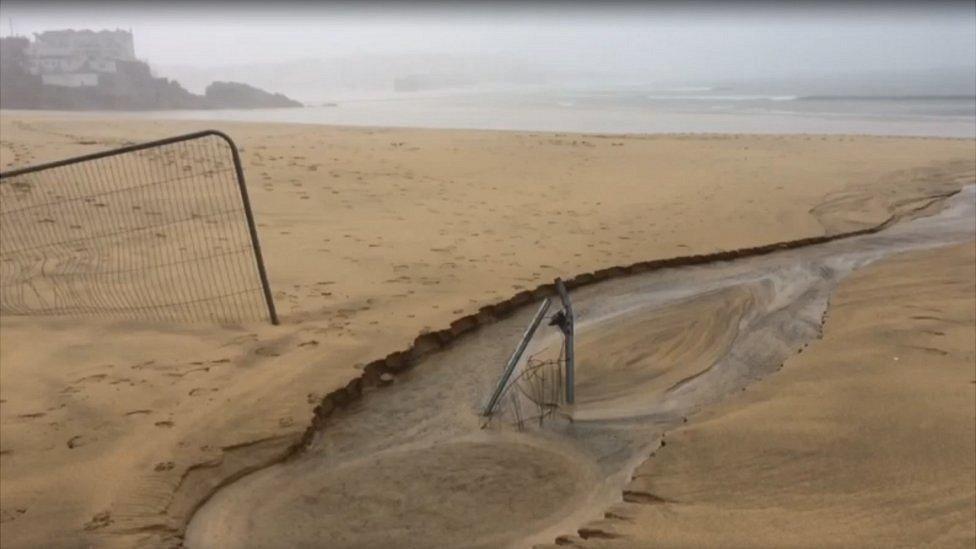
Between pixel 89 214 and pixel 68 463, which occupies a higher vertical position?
pixel 89 214

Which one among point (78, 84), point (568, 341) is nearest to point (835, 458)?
point (568, 341)

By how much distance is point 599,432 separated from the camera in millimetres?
3562

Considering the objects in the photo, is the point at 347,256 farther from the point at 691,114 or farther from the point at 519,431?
the point at 691,114

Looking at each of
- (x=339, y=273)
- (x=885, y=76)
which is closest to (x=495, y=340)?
(x=339, y=273)

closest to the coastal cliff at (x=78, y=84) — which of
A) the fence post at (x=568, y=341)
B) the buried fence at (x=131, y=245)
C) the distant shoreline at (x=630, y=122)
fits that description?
the distant shoreline at (x=630, y=122)

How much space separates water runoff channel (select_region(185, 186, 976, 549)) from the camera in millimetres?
2859

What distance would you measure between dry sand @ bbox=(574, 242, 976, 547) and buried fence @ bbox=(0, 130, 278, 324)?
101 inches

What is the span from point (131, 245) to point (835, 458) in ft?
17.0

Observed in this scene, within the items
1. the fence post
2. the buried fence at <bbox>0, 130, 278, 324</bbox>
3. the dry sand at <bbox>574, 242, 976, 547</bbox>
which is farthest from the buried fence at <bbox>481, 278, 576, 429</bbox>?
the buried fence at <bbox>0, 130, 278, 324</bbox>

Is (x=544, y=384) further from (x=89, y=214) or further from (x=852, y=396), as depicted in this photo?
(x=89, y=214)

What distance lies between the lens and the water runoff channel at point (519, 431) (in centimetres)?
286

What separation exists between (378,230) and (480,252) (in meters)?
1.19

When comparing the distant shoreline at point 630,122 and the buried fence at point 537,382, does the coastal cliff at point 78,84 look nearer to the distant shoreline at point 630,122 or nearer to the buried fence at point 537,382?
the distant shoreline at point 630,122

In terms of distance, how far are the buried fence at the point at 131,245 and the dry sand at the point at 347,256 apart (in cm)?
28
